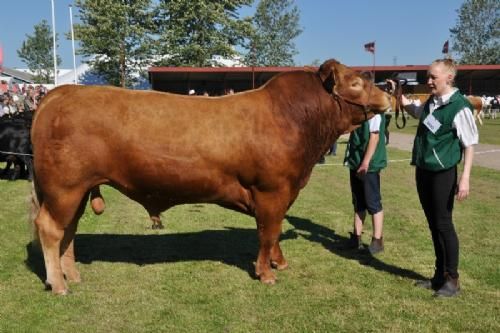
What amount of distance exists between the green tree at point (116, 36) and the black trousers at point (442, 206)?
46.7m

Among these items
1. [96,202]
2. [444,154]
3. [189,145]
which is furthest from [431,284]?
[96,202]

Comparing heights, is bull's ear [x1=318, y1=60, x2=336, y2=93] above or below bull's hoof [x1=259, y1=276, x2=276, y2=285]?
above

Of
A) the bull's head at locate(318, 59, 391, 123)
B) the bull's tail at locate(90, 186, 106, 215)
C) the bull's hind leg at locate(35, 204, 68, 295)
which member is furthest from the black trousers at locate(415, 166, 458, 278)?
the bull's hind leg at locate(35, 204, 68, 295)

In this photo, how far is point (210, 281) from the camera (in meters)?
5.34

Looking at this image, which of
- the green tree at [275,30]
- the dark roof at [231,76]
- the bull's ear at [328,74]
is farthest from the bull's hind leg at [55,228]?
the green tree at [275,30]

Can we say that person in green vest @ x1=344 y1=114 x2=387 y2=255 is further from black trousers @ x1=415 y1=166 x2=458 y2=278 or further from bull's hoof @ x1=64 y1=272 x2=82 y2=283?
bull's hoof @ x1=64 y1=272 x2=82 y2=283

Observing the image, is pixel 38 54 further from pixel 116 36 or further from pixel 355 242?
pixel 355 242

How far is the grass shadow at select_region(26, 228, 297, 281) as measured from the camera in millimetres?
6004

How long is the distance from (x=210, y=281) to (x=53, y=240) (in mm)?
1646

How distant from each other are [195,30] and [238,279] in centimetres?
4841

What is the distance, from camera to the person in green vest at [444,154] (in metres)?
4.57

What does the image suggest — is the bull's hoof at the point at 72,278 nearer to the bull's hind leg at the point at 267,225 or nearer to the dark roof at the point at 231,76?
the bull's hind leg at the point at 267,225

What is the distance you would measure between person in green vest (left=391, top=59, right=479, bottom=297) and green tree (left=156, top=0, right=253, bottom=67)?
46285mm

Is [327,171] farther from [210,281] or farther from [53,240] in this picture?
[53,240]
